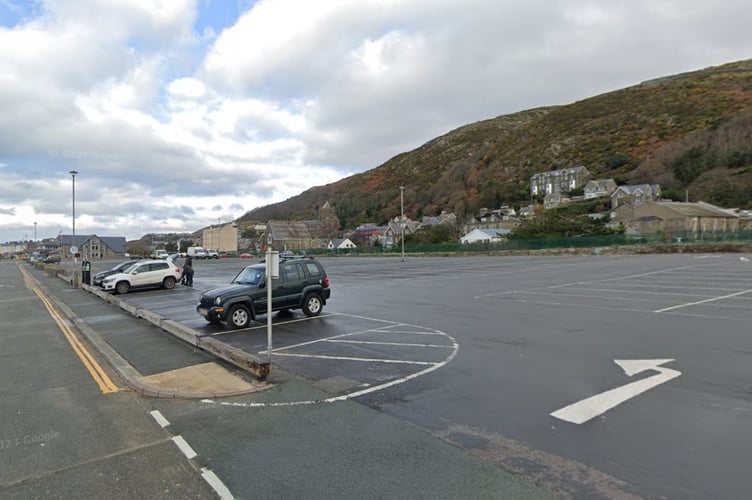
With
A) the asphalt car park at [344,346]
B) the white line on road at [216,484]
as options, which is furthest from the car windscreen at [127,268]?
the white line on road at [216,484]

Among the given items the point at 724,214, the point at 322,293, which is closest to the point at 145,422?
the point at 322,293

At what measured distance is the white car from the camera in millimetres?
23609

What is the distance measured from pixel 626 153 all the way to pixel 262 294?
16066 cm

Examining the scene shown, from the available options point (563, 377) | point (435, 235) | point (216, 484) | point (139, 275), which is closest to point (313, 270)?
point (563, 377)

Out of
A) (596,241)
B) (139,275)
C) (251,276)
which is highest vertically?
(596,241)

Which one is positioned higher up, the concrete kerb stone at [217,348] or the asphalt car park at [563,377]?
the concrete kerb stone at [217,348]

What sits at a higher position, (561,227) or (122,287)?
(561,227)

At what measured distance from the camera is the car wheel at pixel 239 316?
38.2ft

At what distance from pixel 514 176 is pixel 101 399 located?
581ft

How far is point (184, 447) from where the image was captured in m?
4.71

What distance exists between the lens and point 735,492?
3.53 meters

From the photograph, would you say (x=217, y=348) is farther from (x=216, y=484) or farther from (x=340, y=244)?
(x=340, y=244)

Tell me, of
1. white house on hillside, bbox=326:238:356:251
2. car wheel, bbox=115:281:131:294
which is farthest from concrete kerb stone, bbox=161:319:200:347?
white house on hillside, bbox=326:238:356:251

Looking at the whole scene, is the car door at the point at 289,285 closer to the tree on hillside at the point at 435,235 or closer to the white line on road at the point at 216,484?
the white line on road at the point at 216,484
